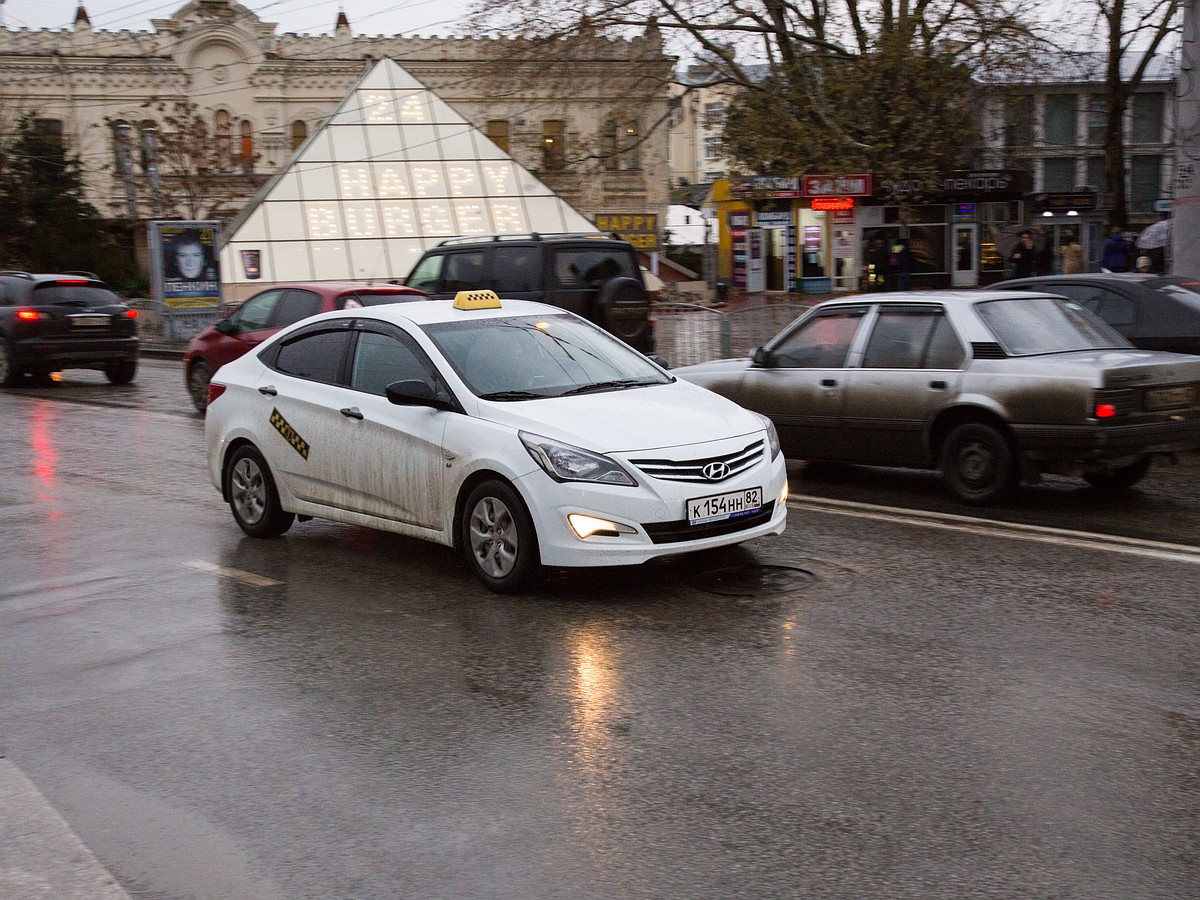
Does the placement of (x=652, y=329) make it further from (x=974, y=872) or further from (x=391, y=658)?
(x=974, y=872)

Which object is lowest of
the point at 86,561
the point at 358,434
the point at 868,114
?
the point at 86,561

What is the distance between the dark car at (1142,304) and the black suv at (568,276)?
17.8 feet

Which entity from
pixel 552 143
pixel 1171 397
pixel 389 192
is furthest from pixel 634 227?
pixel 1171 397

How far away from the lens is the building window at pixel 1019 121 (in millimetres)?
32175

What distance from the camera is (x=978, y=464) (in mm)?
9586

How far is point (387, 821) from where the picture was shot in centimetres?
428

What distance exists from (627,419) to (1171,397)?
4179mm

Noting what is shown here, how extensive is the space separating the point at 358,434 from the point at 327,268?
3041 cm

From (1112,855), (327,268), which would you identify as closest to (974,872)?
(1112,855)

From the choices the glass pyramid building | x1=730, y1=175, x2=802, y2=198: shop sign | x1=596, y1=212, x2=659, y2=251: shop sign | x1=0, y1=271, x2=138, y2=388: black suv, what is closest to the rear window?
x1=0, y1=271, x2=138, y2=388: black suv

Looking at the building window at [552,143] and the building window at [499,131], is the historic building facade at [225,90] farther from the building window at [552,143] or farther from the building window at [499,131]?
the building window at [499,131]

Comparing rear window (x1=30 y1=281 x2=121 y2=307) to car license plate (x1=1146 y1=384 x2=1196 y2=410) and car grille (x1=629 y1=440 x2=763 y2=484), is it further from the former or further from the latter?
car license plate (x1=1146 y1=384 x2=1196 y2=410)

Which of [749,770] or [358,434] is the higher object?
[358,434]

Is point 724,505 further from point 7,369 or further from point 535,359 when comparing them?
point 7,369
